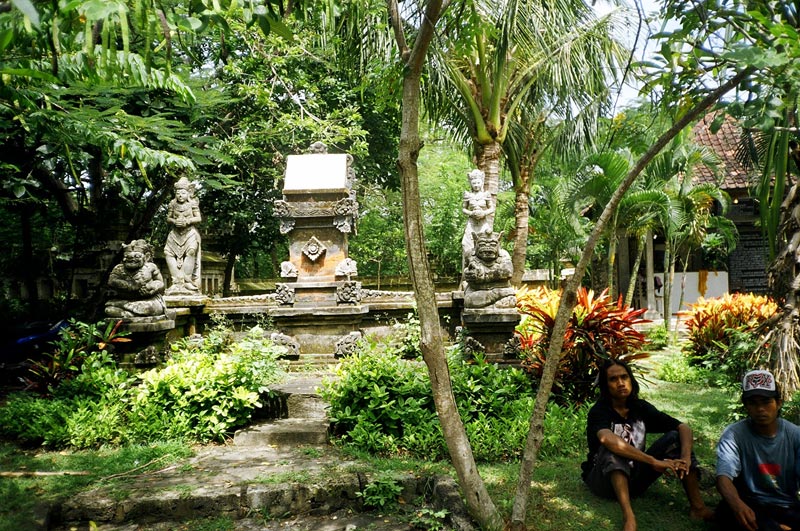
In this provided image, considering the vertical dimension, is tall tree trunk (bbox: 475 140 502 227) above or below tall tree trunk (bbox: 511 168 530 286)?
above

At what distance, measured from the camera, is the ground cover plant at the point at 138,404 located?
521 cm

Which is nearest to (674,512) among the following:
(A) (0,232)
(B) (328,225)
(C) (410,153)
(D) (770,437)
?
(D) (770,437)

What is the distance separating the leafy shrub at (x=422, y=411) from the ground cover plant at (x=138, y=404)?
0.84 metres

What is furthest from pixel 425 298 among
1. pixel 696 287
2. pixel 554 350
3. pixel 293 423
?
pixel 696 287

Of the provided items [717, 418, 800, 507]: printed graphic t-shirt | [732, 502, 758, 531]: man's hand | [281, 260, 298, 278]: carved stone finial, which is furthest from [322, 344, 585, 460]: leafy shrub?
[281, 260, 298, 278]: carved stone finial

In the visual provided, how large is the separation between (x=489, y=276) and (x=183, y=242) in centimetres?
462

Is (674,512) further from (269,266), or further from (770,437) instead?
(269,266)

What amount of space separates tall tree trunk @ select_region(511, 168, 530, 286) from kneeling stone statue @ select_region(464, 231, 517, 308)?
219 inches

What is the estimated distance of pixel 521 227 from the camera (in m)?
12.8

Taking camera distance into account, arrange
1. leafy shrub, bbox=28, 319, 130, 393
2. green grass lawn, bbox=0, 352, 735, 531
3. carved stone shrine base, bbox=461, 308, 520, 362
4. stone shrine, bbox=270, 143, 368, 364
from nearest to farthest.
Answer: green grass lawn, bbox=0, 352, 735, 531 < leafy shrub, bbox=28, 319, 130, 393 < carved stone shrine base, bbox=461, 308, 520, 362 < stone shrine, bbox=270, 143, 368, 364

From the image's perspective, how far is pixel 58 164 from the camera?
31.5 feet

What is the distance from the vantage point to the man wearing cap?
326 centimetres

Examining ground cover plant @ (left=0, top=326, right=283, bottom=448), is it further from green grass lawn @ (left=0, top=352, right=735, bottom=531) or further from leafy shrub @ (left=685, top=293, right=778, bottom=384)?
leafy shrub @ (left=685, top=293, right=778, bottom=384)

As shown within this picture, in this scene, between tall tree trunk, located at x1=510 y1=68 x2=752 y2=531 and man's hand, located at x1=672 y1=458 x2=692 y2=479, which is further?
man's hand, located at x1=672 y1=458 x2=692 y2=479
